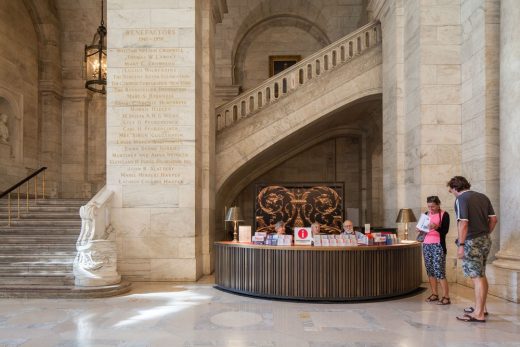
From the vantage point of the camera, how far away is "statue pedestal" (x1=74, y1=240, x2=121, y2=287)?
7.23 meters

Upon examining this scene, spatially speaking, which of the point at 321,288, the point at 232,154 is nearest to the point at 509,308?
the point at 321,288

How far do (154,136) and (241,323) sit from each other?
Result: 4520 millimetres

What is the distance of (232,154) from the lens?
1041 centimetres

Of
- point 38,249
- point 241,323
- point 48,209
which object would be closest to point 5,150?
A: point 48,209

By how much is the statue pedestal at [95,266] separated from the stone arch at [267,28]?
8.94 meters

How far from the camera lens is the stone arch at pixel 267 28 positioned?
1505 centimetres

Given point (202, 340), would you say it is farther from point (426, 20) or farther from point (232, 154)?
point (426, 20)

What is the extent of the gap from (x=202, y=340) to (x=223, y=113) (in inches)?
267

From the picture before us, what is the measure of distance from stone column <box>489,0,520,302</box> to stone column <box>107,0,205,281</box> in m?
5.41

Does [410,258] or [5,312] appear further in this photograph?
[410,258]

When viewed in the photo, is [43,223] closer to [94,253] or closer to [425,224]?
[94,253]

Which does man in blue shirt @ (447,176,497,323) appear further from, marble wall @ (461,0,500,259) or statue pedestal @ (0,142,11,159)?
statue pedestal @ (0,142,11,159)

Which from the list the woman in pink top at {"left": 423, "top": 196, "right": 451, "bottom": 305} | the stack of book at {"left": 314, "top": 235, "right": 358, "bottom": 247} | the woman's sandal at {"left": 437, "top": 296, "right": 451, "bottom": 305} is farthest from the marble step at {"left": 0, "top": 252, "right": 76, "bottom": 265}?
the woman's sandal at {"left": 437, "top": 296, "right": 451, "bottom": 305}

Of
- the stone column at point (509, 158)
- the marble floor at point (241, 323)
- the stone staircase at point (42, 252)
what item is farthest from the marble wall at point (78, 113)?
the stone column at point (509, 158)
